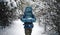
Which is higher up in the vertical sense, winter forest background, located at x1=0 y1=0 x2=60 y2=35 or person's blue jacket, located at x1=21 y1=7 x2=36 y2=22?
person's blue jacket, located at x1=21 y1=7 x2=36 y2=22

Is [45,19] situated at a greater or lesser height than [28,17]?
lesser

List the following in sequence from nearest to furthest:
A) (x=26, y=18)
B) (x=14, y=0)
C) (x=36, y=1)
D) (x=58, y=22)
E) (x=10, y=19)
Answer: (x=26, y=18) → (x=58, y=22) → (x=10, y=19) → (x=14, y=0) → (x=36, y=1)

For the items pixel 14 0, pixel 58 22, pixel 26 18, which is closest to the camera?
pixel 26 18

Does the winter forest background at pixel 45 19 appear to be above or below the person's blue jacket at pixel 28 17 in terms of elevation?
below

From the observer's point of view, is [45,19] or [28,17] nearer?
[28,17]

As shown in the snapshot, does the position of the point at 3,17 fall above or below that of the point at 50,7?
below

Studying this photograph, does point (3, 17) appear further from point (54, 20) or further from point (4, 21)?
point (54, 20)

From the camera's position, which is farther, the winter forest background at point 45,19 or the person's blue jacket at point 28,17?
the winter forest background at point 45,19

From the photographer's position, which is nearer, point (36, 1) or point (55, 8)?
point (55, 8)

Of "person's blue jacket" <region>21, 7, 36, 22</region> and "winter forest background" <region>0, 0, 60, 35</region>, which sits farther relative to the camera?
"winter forest background" <region>0, 0, 60, 35</region>

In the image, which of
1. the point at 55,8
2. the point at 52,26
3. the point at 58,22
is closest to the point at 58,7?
the point at 55,8

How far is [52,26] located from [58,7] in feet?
3.24

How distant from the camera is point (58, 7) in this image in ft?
18.0

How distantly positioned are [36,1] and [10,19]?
2.28 meters
